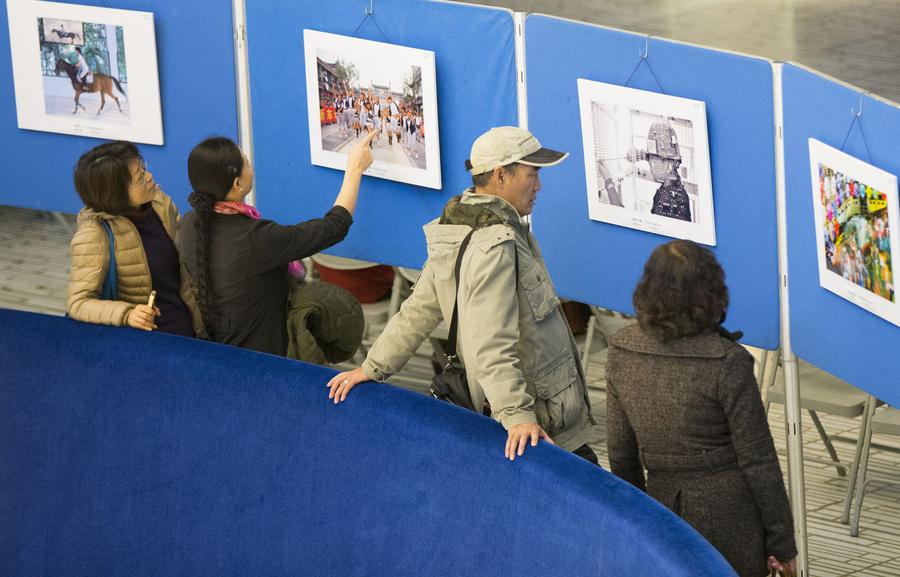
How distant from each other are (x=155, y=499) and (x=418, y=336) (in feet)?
3.67

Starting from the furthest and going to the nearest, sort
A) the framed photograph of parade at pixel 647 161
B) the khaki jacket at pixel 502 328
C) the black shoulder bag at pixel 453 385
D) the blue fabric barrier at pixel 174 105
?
the blue fabric barrier at pixel 174 105 → the framed photograph of parade at pixel 647 161 → the black shoulder bag at pixel 453 385 → the khaki jacket at pixel 502 328

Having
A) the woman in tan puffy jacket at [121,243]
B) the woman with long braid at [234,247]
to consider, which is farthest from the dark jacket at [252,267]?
the woman in tan puffy jacket at [121,243]

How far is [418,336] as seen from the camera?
4.15 m

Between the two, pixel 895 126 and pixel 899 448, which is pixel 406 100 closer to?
pixel 895 126

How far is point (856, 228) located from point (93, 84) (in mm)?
3553

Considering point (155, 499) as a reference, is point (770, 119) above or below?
above

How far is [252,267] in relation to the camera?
15.3 ft

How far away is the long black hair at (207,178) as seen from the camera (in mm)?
4594

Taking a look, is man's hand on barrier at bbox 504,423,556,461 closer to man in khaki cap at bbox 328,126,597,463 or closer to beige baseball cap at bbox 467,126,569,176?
man in khaki cap at bbox 328,126,597,463

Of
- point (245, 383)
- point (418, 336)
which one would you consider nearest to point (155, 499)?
point (245, 383)

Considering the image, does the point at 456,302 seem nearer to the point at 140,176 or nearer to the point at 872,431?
the point at 140,176

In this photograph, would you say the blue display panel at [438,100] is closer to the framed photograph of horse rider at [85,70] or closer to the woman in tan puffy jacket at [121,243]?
the framed photograph of horse rider at [85,70]

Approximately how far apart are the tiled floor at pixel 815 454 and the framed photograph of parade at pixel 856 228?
1.55 metres

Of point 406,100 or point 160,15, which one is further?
point 160,15
